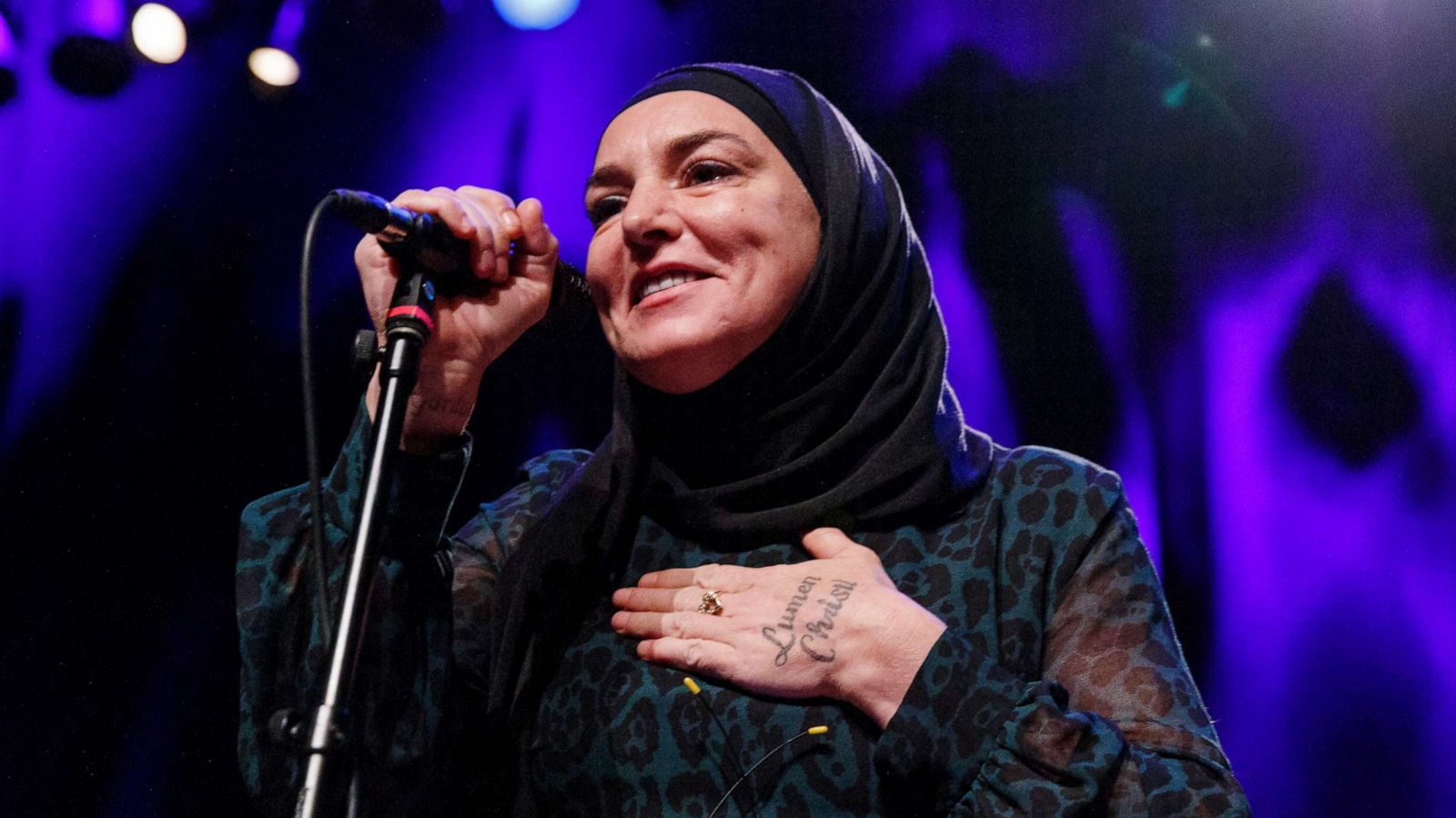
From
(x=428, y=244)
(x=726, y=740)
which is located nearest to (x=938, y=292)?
(x=726, y=740)

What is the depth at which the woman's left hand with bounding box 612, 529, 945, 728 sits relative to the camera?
1388 mm

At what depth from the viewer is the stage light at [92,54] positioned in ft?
7.45

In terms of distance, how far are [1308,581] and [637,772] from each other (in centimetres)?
172

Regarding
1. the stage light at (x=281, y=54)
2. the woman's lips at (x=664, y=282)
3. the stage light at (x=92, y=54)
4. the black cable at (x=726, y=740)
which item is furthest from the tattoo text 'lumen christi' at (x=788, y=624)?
the stage light at (x=92, y=54)

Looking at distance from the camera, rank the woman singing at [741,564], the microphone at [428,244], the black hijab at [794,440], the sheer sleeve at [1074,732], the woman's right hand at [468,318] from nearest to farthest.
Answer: the microphone at [428,244], the sheer sleeve at [1074,732], the woman singing at [741,564], the woman's right hand at [468,318], the black hijab at [794,440]

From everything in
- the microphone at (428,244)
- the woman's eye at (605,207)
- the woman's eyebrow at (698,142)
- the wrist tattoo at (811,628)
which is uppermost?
the woman's eyebrow at (698,142)

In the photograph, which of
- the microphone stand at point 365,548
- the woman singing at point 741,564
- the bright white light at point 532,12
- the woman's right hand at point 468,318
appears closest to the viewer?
the microphone stand at point 365,548

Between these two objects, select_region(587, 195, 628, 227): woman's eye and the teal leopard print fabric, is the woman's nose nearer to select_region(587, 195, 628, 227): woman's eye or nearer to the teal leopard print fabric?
select_region(587, 195, 628, 227): woman's eye

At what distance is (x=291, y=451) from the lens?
7.43 feet

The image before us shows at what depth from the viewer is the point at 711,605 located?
1.54 m

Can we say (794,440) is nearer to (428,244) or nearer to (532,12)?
(428,244)

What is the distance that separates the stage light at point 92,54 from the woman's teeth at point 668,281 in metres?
1.37

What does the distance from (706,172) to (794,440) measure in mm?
450

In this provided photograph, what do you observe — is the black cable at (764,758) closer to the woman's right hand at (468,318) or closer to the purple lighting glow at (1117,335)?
the woman's right hand at (468,318)
